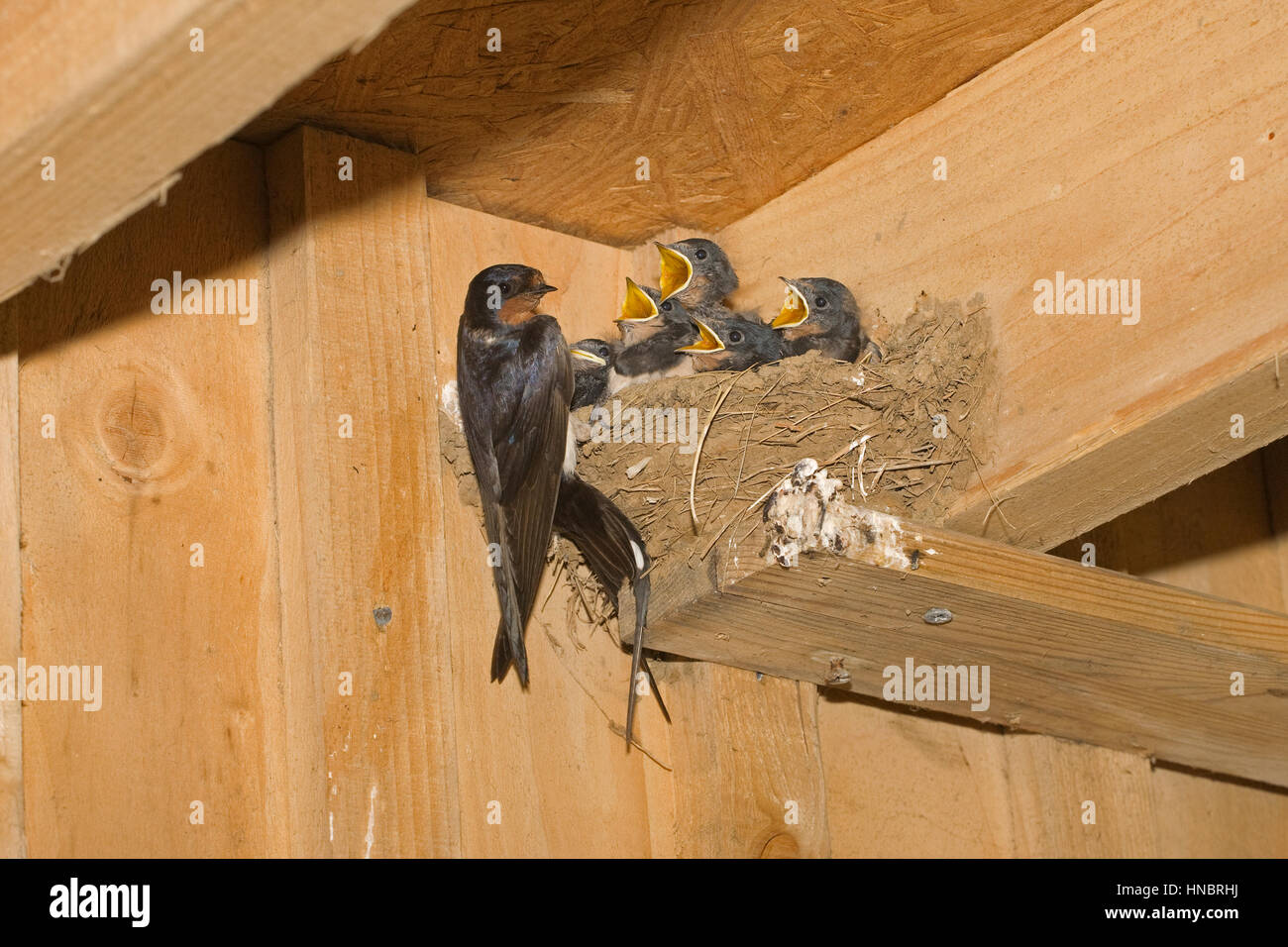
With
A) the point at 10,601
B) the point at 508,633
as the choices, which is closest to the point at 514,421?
the point at 508,633

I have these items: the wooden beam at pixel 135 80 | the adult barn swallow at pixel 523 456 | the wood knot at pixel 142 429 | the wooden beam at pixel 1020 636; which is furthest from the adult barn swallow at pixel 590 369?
the wooden beam at pixel 135 80

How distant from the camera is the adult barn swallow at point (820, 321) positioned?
2414mm

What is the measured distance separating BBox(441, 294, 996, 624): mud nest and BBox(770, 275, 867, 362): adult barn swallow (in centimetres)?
10

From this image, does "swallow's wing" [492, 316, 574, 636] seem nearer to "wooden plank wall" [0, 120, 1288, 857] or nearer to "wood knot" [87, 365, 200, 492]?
"wooden plank wall" [0, 120, 1288, 857]

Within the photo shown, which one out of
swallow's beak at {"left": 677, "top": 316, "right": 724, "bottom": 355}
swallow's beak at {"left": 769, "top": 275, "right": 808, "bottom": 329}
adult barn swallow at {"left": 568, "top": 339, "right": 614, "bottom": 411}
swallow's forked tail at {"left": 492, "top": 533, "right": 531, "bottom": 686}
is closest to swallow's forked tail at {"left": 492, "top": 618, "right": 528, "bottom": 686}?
swallow's forked tail at {"left": 492, "top": 533, "right": 531, "bottom": 686}

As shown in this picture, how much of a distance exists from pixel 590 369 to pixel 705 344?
260 mm

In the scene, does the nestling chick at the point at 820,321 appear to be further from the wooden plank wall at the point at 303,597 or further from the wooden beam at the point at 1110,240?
the wooden plank wall at the point at 303,597

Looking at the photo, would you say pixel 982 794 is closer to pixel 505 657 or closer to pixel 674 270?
pixel 505 657

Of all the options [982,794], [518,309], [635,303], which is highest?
[635,303]

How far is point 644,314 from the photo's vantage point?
258cm

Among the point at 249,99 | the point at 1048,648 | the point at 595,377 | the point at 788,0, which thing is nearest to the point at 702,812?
the point at 1048,648

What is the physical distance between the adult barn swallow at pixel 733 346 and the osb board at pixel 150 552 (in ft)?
3.44

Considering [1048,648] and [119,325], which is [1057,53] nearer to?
[1048,648]

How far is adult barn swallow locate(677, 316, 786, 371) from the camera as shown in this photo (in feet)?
9.06
